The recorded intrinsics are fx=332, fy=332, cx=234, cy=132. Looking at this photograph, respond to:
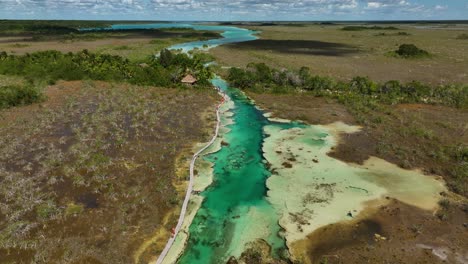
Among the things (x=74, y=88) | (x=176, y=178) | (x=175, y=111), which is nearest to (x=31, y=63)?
(x=74, y=88)

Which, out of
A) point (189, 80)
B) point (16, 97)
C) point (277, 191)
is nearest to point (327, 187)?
point (277, 191)

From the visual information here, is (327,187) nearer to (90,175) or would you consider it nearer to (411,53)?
(90,175)

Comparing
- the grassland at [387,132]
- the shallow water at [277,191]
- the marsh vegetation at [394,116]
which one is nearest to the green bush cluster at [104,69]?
the marsh vegetation at [394,116]

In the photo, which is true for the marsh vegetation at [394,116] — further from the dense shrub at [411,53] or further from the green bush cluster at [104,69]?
the dense shrub at [411,53]

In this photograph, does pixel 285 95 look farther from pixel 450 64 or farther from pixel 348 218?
pixel 450 64

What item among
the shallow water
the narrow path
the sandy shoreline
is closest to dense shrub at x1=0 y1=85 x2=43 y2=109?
the narrow path
